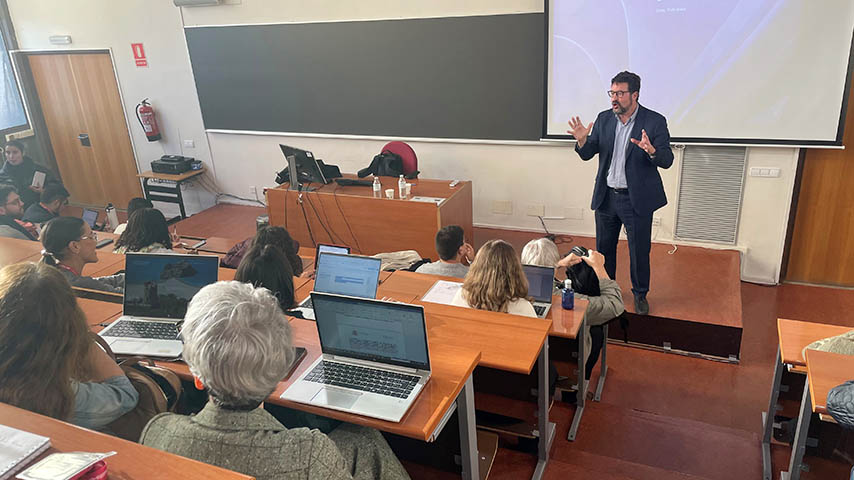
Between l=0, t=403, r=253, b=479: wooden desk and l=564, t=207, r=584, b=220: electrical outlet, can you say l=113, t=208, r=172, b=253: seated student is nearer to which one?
l=0, t=403, r=253, b=479: wooden desk

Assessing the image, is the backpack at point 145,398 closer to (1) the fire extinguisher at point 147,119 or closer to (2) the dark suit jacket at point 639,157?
(2) the dark suit jacket at point 639,157

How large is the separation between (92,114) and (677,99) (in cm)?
731

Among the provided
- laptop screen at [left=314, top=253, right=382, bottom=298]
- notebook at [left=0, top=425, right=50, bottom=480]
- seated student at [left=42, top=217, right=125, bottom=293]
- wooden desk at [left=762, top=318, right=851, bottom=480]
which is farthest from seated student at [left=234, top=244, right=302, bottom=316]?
wooden desk at [left=762, top=318, right=851, bottom=480]

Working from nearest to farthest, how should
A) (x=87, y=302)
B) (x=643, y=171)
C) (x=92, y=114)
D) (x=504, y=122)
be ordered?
(x=87, y=302), (x=643, y=171), (x=504, y=122), (x=92, y=114)

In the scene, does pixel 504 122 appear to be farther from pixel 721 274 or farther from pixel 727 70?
pixel 721 274

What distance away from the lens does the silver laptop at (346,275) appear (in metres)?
2.93

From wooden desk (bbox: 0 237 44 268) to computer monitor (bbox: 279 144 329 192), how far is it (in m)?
2.27

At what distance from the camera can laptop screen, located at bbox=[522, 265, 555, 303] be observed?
3104 mm

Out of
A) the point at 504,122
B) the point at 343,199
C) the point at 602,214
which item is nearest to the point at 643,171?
the point at 602,214

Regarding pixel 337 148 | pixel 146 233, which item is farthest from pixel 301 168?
pixel 146 233

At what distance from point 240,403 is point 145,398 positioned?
29.1 inches

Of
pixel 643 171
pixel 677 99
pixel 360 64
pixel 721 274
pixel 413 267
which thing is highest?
pixel 360 64

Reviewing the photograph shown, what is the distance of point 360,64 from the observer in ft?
20.6

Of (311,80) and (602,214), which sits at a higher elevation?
(311,80)
